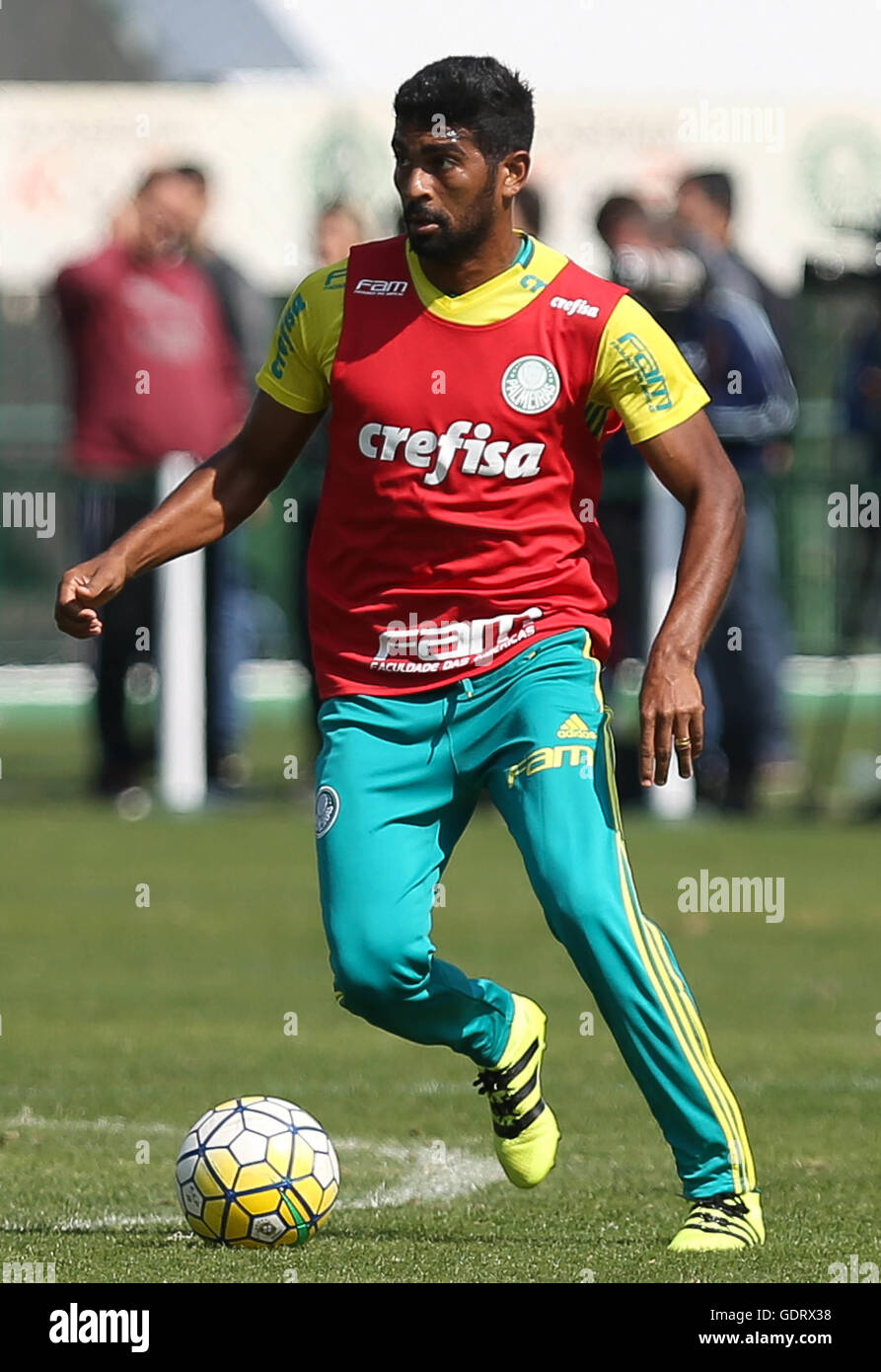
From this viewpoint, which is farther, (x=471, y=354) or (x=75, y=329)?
(x=75, y=329)

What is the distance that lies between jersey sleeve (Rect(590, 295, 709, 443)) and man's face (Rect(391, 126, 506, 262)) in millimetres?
387

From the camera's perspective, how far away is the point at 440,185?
600cm

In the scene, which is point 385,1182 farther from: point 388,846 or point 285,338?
point 285,338

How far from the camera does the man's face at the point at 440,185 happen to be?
5980mm

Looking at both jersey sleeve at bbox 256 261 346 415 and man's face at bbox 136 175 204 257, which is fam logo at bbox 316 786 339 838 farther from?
man's face at bbox 136 175 204 257

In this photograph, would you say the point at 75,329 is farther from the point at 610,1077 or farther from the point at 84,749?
the point at 610,1077

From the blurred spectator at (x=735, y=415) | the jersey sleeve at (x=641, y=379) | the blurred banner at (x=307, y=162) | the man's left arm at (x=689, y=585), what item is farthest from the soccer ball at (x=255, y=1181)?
the blurred banner at (x=307, y=162)

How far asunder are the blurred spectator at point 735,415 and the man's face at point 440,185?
7.98m

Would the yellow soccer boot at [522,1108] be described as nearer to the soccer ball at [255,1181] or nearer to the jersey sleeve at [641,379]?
the soccer ball at [255,1181]

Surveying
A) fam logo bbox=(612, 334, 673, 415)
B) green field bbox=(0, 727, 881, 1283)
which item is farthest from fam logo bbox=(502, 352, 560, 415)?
green field bbox=(0, 727, 881, 1283)

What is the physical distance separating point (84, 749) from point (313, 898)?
23.6 ft

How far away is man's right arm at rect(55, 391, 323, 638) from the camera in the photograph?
6309 mm
